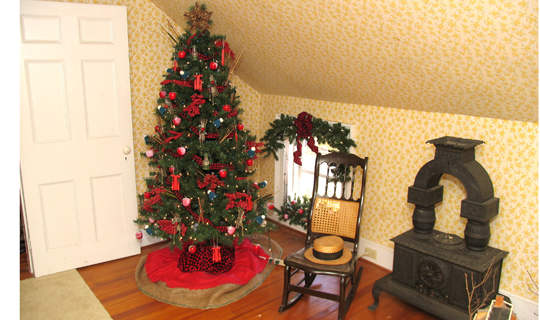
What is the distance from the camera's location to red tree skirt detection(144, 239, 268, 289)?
3551 mm

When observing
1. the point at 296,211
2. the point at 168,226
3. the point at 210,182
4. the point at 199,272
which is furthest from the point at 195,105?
the point at 296,211

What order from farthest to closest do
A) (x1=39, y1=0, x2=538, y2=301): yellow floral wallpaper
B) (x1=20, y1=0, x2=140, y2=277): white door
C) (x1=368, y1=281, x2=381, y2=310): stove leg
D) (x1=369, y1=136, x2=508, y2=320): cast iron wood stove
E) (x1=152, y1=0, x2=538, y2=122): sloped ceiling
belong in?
(x1=20, y1=0, x2=140, y2=277): white door
(x1=368, y1=281, x2=381, y2=310): stove leg
(x1=369, y1=136, x2=508, y2=320): cast iron wood stove
(x1=39, y1=0, x2=538, y2=301): yellow floral wallpaper
(x1=152, y1=0, x2=538, y2=122): sloped ceiling

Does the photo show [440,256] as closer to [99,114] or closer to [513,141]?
[513,141]

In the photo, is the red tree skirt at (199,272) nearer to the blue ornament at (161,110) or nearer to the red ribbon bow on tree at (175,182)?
the red ribbon bow on tree at (175,182)

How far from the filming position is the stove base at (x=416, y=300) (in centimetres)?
293

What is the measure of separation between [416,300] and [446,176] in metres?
1.00

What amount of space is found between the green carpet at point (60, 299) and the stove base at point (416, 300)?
6.64 feet

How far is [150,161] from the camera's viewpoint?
13.1 ft

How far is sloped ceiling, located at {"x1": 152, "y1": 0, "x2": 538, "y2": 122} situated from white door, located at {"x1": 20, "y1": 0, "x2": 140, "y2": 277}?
785mm

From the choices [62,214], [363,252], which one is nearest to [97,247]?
[62,214]

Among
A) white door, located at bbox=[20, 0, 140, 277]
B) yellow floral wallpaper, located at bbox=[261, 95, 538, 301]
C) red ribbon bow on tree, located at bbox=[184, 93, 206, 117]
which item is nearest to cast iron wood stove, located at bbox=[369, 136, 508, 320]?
yellow floral wallpaper, located at bbox=[261, 95, 538, 301]

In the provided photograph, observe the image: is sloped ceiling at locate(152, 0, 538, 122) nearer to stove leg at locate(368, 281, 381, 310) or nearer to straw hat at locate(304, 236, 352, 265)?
straw hat at locate(304, 236, 352, 265)

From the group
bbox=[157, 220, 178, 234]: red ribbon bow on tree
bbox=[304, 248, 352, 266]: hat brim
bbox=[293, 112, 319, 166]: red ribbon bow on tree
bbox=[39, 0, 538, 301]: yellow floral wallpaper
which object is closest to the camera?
bbox=[39, 0, 538, 301]: yellow floral wallpaper

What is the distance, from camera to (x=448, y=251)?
3.03 metres
